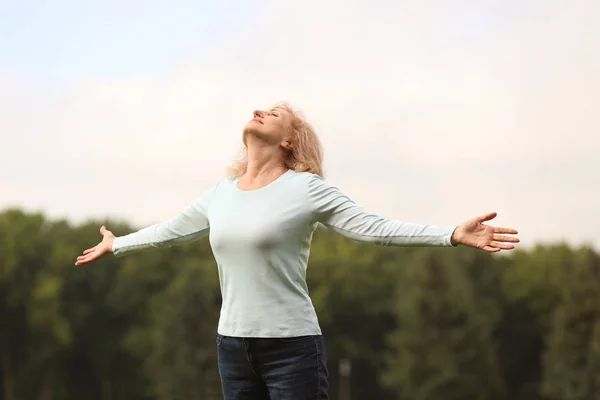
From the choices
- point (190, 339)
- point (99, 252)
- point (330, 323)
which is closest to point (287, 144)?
point (99, 252)

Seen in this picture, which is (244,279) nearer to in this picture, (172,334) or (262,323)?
(262,323)

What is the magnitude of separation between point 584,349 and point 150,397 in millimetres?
24892

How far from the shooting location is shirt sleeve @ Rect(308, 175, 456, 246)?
5.81m

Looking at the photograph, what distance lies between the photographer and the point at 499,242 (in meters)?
5.76

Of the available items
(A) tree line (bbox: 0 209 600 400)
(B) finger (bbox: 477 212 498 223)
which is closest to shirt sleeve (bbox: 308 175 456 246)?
(B) finger (bbox: 477 212 498 223)

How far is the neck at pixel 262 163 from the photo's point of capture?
20.3 feet

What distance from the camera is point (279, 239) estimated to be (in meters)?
5.86

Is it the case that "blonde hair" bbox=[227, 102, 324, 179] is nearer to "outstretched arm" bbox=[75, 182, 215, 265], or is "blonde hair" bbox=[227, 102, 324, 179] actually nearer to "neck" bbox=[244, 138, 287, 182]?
"neck" bbox=[244, 138, 287, 182]

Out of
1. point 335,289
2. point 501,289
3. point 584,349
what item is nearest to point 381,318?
point 335,289

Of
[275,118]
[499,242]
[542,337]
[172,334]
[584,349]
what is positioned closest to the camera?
[499,242]

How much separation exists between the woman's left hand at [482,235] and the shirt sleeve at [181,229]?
1.53 m

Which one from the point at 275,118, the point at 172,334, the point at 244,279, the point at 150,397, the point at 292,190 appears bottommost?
the point at 150,397

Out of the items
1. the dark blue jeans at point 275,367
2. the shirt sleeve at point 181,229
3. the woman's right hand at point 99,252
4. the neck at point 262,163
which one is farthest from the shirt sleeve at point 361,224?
the woman's right hand at point 99,252

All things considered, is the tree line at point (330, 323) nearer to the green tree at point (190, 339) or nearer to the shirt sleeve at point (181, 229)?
the green tree at point (190, 339)
